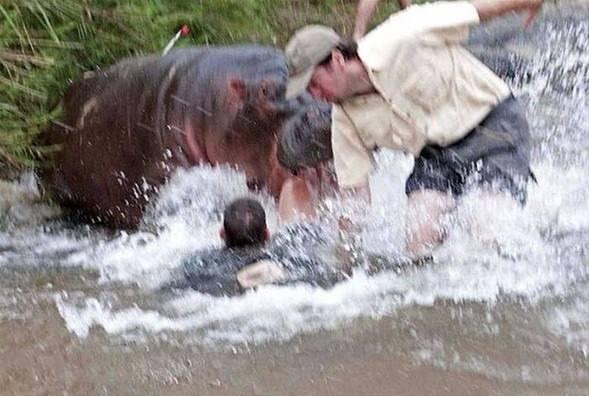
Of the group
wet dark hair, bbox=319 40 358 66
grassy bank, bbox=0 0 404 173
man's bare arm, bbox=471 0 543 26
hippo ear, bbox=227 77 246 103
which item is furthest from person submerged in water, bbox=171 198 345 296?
grassy bank, bbox=0 0 404 173

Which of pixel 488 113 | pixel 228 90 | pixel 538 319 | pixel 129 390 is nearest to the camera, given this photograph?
pixel 129 390

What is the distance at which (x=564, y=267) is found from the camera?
445cm

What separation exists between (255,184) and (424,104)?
1.07m

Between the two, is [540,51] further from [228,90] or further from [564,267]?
[564,267]

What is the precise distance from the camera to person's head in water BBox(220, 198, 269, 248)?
15.1 ft

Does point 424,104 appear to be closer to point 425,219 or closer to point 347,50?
point 347,50

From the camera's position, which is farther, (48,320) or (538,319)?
(48,320)

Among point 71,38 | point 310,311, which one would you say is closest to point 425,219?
point 310,311

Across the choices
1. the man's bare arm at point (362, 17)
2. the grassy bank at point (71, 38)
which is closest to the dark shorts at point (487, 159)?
the man's bare arm at point (362, 17)

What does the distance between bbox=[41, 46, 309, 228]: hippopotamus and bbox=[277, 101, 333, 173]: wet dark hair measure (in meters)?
0.11

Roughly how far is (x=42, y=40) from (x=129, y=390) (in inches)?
125

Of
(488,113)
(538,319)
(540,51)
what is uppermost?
(488,113)

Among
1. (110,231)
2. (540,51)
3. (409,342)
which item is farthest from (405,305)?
(540,51)

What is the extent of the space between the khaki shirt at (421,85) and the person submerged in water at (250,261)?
0.54 meters
